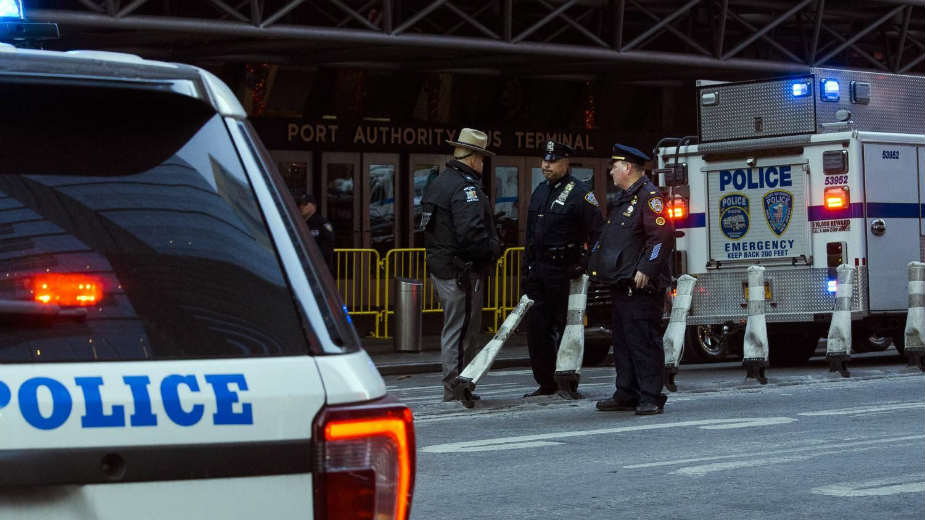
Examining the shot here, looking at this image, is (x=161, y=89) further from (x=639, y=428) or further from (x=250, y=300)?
(x=639, y=428)

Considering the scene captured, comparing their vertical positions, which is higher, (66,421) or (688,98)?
(688,98)

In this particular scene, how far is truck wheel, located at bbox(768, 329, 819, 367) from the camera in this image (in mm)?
16828

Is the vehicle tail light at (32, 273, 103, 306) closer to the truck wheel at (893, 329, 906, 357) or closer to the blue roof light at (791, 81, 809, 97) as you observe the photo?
the blue roof light at (791, 81, 809, 97)

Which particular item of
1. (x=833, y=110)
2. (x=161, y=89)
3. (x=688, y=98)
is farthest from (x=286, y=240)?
(x=688, y=98)

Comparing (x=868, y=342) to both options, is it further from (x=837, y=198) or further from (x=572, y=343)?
(x=572, y=343)

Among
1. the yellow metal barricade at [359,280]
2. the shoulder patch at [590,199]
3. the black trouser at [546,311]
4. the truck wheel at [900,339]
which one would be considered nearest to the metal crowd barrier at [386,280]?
the yellow metal barricade at [359,280]

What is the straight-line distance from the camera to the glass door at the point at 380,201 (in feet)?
85.7

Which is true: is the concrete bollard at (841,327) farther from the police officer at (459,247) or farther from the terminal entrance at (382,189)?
the terminal entrance at (382,189)

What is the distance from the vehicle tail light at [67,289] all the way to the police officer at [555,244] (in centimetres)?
936

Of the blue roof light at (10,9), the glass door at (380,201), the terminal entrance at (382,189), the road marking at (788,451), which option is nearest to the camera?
the blue roof light at (10,9)

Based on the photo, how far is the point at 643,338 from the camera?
11.1m

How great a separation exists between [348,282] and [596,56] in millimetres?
4447

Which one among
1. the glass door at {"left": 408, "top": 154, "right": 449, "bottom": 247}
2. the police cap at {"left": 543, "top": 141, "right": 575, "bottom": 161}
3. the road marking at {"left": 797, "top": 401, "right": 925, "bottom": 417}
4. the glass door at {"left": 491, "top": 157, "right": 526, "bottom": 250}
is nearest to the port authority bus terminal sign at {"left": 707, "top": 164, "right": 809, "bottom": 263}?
the road marking at {"left": 797, "top": 401, "right": 925, "bottom": 417}

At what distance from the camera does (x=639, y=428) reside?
1027 cm
